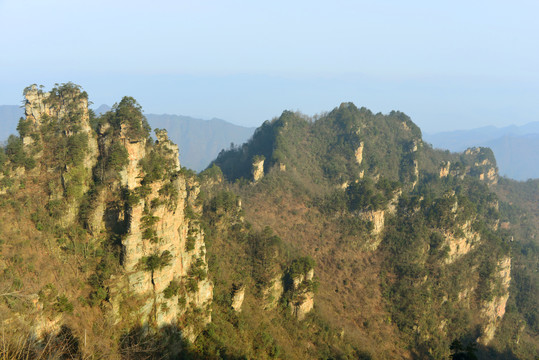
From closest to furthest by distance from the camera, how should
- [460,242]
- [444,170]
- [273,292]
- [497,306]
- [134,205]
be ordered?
[134,205] → [273,292] → [497,306] → [460,242] → [444,170]

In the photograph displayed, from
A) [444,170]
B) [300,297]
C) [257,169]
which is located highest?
[444,170]

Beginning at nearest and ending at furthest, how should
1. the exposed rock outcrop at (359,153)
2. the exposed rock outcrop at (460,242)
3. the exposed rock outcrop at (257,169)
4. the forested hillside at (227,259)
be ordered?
the forested hillside at (227,259), the exposed rock outcrop at (460,242), the exposed rock outcrop at (257,169), the exposed rock outcrop at (359,153)

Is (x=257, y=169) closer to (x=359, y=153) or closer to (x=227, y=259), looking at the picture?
(x=359, y=153)

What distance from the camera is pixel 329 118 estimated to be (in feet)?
346

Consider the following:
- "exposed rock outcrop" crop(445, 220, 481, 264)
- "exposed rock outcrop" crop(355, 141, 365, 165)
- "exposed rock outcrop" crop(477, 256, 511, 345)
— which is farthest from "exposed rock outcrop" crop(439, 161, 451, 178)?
"exposed rock outcrop" crop(477, 256, 511, 345)

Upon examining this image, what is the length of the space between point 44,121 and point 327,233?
50645mm

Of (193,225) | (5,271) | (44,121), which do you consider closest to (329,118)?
(193,225)

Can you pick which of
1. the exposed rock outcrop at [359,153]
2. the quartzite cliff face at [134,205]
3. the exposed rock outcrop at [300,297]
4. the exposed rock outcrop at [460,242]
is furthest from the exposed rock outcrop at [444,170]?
the quartzite cliff face at [134,205]

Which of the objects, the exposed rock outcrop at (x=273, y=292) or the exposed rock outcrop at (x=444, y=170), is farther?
the exposed rock outcrop at (x=444, y=170)

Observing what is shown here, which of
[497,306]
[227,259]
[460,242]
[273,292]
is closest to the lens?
[273,292]

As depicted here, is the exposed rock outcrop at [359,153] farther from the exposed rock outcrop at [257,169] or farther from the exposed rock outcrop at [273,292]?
the exposed rock outcrop at [273,292]

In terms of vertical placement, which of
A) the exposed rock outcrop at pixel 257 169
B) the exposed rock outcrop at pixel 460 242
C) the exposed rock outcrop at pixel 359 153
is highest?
the exposed rock outcrop at pixel 359 153

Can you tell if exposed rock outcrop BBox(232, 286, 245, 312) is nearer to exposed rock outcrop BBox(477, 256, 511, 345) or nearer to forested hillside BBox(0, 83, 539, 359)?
forested hillside BBox(0, 83, 539, 359)

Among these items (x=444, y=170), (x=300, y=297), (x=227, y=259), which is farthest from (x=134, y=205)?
(x=444, y=170)
